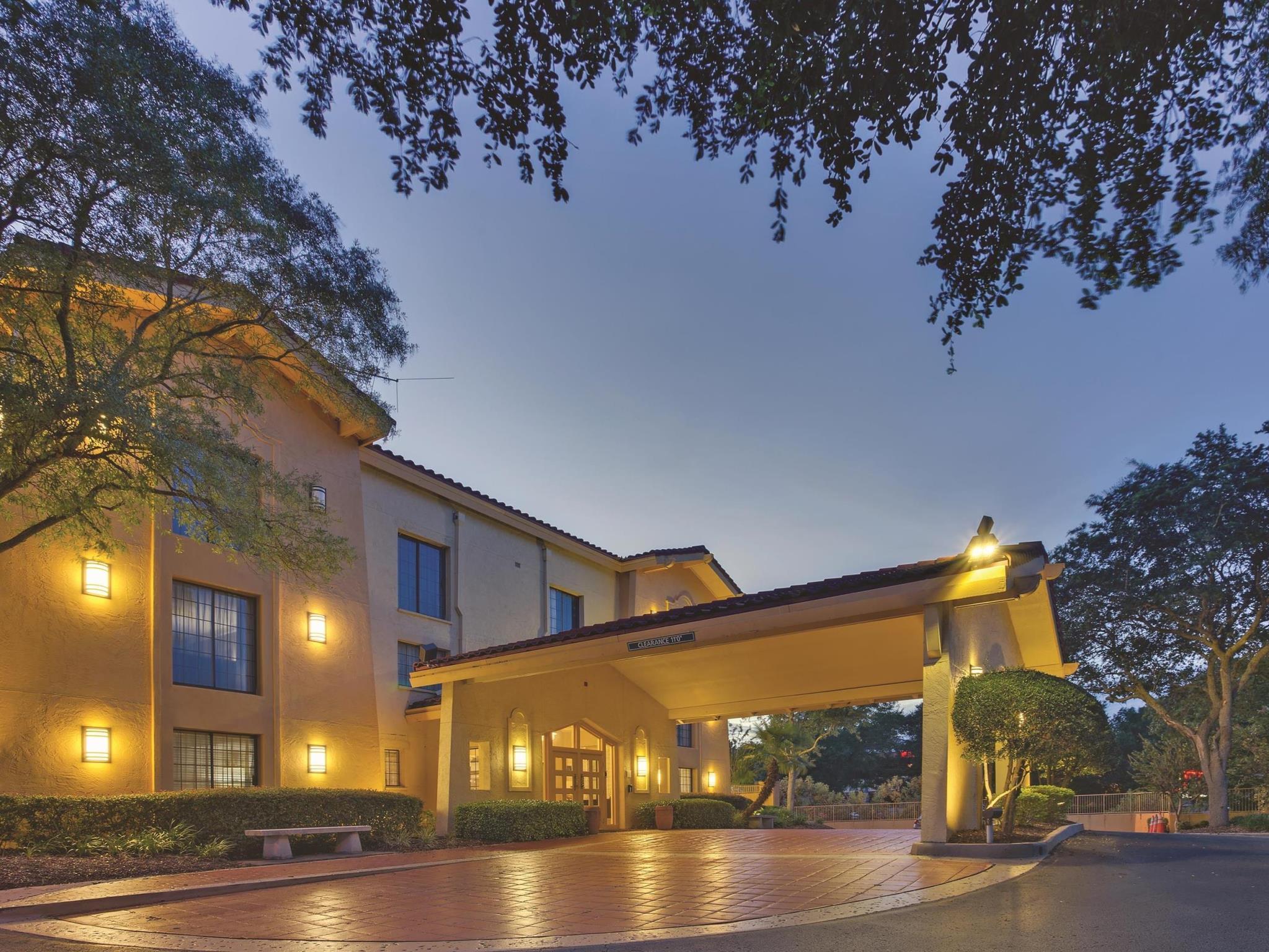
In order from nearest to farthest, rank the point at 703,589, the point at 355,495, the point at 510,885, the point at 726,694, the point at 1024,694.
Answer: the point at 510,885 → the point at 1024,694 → the point at 355,495 → the point at 726,694 → the point at 703,589

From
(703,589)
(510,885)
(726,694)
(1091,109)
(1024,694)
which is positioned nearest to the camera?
(1091,109)

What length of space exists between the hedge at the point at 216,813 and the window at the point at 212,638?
7.46 ft

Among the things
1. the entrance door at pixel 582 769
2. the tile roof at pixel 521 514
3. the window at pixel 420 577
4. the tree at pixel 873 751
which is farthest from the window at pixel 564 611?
the tree at pixel 873 751

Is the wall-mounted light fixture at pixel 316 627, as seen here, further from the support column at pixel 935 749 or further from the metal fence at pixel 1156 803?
the metal fence at pixel 1156 803

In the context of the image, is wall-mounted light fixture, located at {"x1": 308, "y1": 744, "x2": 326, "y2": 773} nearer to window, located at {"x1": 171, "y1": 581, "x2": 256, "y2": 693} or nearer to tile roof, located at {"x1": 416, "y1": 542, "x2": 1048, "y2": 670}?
window, located at {"x1": 171, "y1": 581, "x2": 256, "y2": 693}

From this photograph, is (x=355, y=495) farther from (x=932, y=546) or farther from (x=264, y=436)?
(x=932, y=546)

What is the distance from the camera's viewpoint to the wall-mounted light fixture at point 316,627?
1758cm

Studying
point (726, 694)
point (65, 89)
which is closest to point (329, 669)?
point (726, 694)

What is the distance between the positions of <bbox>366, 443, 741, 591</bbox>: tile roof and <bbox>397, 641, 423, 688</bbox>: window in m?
3.58

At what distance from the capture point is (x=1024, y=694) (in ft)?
36.0

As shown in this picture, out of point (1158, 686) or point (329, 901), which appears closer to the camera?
point (329, 901)

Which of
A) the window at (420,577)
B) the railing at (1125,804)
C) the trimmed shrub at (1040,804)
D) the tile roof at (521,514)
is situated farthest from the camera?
the railing at (1125,804)

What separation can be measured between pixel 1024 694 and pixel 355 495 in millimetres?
12918

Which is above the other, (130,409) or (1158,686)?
(130,409)
